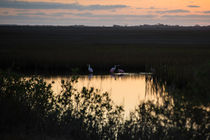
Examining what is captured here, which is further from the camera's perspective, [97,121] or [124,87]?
[124,87]

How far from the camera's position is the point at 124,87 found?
19969 mm

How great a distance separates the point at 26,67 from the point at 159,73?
1096cm

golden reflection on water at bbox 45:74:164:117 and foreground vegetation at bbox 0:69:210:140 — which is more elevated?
foreground vegetation at bbox 0:69:210:140

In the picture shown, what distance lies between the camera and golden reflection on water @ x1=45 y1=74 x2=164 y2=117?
51.7ft

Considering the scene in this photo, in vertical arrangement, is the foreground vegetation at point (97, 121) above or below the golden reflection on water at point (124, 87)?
above

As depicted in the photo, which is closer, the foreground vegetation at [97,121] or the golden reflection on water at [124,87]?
the foreground vegetation at [97,121]

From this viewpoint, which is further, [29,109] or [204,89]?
[29,109]

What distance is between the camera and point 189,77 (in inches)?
743

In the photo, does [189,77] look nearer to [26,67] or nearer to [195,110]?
[195,110]

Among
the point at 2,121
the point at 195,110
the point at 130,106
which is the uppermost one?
the point at 195,110

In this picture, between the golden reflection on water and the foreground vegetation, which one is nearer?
the foreground vegetation

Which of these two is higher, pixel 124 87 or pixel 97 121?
pixel 97 121

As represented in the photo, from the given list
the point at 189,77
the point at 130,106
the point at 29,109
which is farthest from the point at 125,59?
the point at 29,109

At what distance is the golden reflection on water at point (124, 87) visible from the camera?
15762 mm
